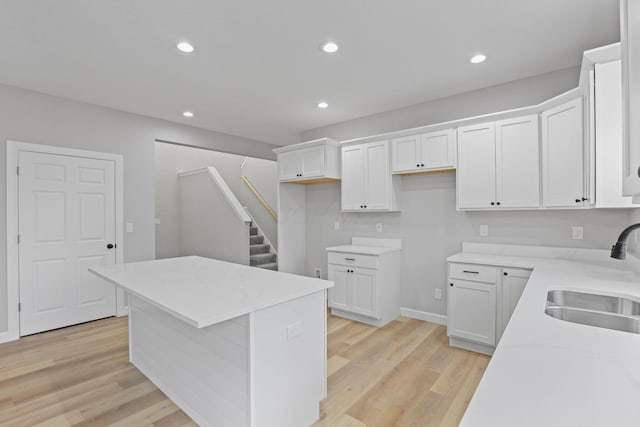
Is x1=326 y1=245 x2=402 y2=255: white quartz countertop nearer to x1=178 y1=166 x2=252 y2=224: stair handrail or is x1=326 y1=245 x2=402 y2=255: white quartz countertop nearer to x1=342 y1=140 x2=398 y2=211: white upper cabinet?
x1=342 y1=140 x2=398 y2=211: white upper cabinet

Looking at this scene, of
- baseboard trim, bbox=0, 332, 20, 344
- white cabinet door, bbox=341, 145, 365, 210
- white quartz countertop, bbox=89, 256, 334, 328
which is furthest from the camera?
white cabinet door, bbox=341, 145, 365, 210

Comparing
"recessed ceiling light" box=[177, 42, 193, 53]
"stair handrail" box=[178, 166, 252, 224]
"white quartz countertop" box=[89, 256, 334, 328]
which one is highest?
"recessed ceiling light" box=[177, 42, 193, 53]

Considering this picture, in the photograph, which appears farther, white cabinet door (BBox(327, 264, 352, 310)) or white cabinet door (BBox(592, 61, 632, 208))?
white cabinet door (BBox(327, 264, 352, 310))

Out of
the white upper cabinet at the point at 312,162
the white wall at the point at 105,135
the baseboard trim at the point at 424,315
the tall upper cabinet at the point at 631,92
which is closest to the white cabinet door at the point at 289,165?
the white upper cabinet at the point at 312,162

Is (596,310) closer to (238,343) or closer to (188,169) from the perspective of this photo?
(238,343)

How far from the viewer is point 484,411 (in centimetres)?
65

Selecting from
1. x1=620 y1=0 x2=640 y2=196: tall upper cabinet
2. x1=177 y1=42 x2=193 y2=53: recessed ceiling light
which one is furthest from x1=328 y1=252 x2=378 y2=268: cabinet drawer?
x1=620 y1=0 x2=640 y2=196: tall upper cabinet

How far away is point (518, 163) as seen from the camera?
2.91 m

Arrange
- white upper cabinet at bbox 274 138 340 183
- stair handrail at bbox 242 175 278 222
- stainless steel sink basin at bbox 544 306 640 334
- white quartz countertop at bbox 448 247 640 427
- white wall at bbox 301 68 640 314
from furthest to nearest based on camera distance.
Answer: stair handrail at bbox 242 175 278 222, white upper cabinet at bbox 274 138 340 183, white wall at bbox 301 68 640 314, stainless steel sink basin at bbox 544 306 640 334, white quartz countertop at bbox 448 247 640 427

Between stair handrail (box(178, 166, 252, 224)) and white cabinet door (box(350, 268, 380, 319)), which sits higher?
stair handrail (box(178, 166, 252, 224))

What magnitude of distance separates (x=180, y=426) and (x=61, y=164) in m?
3.27

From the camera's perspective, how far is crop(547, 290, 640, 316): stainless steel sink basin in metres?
1.64

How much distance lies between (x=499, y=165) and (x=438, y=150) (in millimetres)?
623

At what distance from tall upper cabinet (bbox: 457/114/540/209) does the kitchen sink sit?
1285 mm
